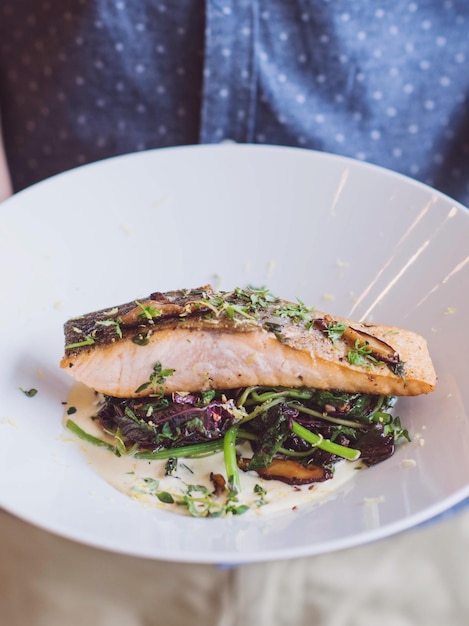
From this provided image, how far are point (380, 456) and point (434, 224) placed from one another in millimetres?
687

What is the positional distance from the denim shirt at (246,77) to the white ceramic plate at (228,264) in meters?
0.45

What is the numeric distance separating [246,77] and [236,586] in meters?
2.12

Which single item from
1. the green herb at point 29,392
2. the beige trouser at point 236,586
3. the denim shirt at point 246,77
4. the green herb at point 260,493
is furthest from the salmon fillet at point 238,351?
the beige trouser at point 236,586

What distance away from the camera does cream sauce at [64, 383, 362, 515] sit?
1459 millimetres

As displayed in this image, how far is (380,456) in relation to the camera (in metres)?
1.53

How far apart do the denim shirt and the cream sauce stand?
51.0 inches

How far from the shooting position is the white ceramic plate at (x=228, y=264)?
143 cm

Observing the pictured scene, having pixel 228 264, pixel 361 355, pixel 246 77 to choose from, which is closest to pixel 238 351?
pixel 361 355

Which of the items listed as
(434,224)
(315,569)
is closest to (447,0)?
(434,224)

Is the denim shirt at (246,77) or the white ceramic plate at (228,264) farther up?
the denim shirt at (246,77)

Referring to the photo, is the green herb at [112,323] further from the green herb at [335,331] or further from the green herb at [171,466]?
the green herb at [335,331]

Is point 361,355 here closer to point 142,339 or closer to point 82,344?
point 142,339

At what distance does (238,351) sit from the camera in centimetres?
160

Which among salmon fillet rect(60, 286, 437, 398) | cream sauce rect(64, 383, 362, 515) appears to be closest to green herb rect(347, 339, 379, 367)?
salmon fillet rect(60, 286, 437, 398)
